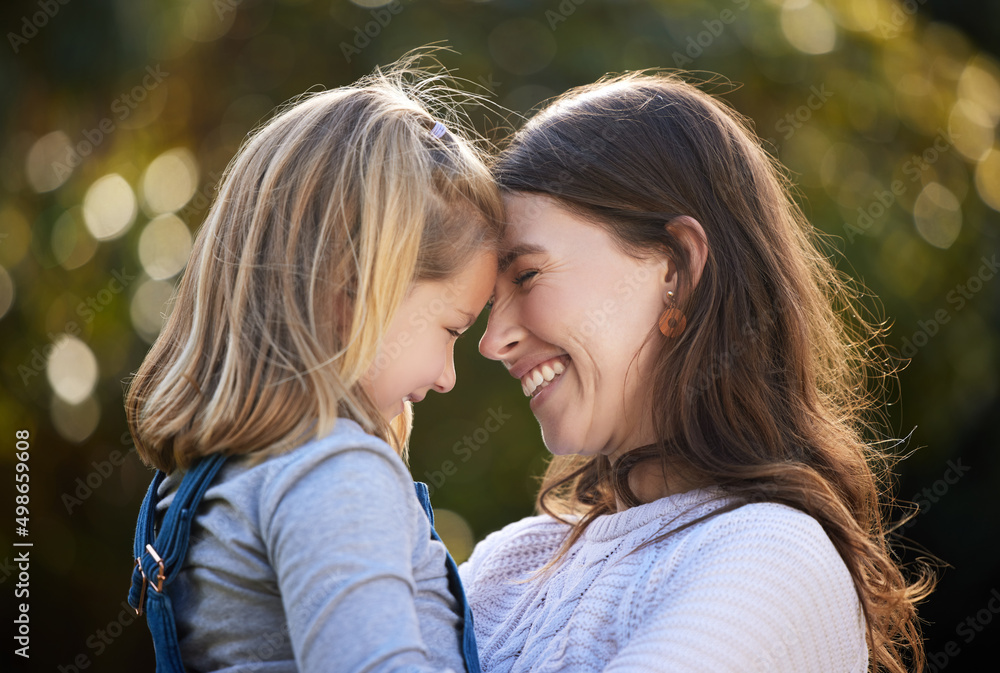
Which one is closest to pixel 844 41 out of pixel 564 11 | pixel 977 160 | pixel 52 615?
pixel 977 160

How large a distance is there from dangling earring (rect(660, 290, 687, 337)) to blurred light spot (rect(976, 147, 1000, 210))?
1830mm

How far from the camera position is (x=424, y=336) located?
1595 millimetres

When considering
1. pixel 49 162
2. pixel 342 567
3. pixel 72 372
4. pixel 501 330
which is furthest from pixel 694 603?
pixel 49 162

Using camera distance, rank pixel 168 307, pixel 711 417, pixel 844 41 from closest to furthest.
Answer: pixel 711 417 → pixel 168 307 → pixel 844 41

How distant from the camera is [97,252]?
111 inches

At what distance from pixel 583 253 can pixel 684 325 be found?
0.27 meters

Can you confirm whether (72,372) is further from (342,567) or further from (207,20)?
(342,567)

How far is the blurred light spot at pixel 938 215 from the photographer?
113 inches

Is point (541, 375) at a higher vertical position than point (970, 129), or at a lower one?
higher

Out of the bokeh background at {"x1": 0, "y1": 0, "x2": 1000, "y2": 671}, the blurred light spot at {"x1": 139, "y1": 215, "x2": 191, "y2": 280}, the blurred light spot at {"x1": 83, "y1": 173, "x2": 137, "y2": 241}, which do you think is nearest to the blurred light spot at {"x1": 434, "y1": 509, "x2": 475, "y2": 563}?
the bokeh background at {"x1": 0, "y1": 0, "x2": 1000, "y2": 671}

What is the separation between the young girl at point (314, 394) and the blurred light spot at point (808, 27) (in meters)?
1.71

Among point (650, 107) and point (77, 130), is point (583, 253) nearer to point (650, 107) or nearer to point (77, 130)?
point (650, 107)

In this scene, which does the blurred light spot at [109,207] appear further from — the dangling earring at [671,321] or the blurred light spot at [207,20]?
the dangling earring at [671,321]

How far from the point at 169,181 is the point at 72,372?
0.74 metres
